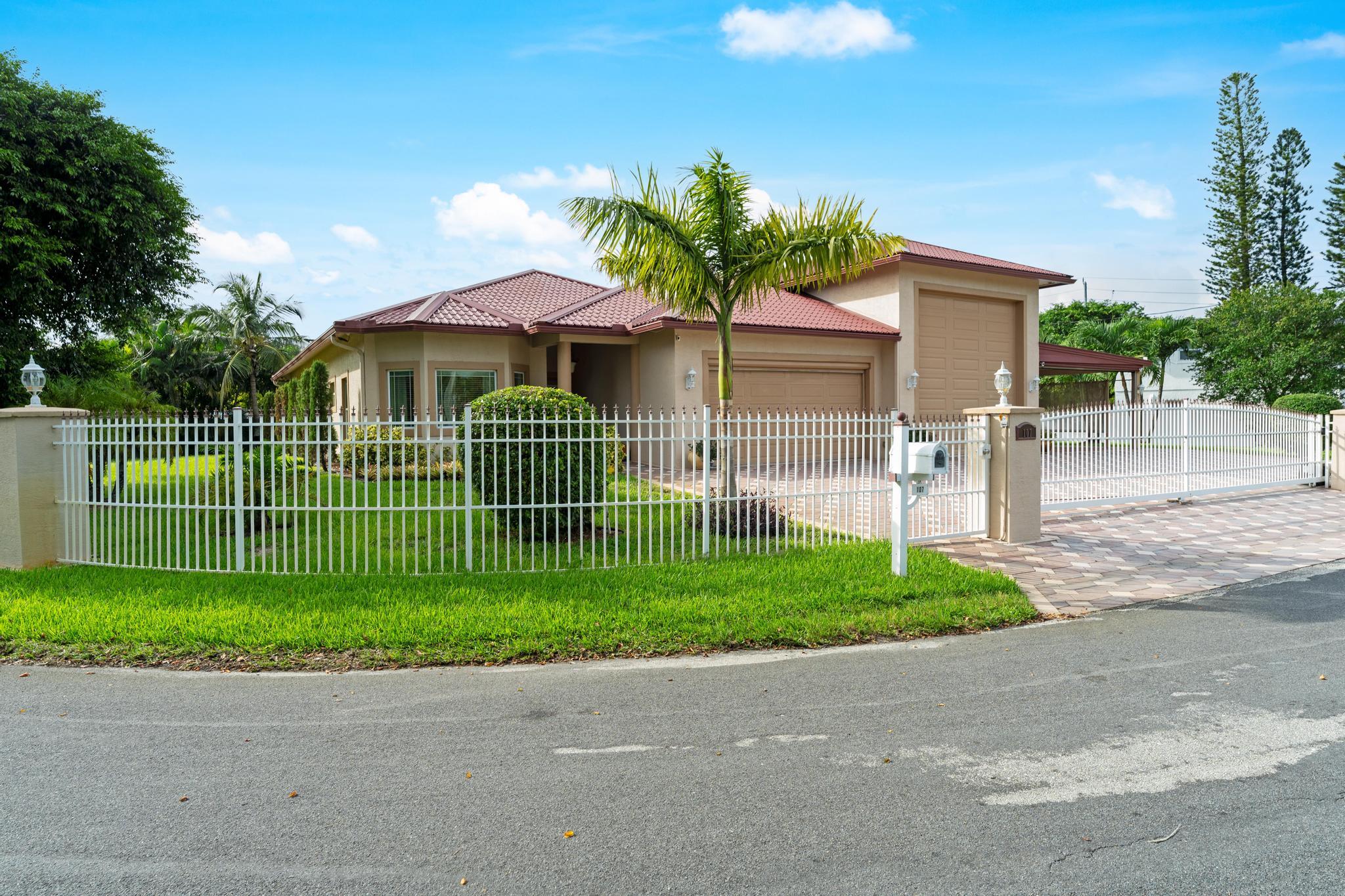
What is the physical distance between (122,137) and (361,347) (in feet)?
18.4

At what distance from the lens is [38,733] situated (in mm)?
4289

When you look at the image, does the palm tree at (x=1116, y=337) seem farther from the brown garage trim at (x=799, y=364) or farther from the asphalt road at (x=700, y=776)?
the asphalt road at (x=700, y=776)

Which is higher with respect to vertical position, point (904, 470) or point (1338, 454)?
point (904, 470)

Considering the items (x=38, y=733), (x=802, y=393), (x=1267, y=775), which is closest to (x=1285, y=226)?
(x=802, y=393)

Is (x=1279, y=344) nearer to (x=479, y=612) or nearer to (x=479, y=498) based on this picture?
(x=479, y=498)

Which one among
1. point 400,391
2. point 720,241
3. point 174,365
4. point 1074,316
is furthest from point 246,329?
point 1074,316

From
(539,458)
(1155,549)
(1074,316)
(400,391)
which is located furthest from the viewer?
(1074,316)

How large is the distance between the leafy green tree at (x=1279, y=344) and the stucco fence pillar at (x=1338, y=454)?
13.8 m

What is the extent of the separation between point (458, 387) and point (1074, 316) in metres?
42.2

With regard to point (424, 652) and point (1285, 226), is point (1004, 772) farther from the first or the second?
point (1285, 226)

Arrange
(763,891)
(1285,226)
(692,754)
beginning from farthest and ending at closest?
(1285,226)
(692,754)
(763,891)

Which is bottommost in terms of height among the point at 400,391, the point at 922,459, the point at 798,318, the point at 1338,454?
the point at 1338,454

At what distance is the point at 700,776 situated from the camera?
368 centimetres

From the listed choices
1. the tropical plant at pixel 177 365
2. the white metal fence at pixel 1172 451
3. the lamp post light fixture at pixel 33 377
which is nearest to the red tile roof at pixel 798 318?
the white metal fence at pixel 1172 451
